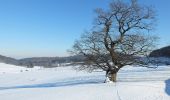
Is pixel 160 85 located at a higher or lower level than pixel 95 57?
lower

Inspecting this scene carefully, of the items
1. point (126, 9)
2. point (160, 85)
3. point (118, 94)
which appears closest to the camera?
point (118, 94)

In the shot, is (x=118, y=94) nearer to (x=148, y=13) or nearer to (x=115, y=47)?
(x=115, y=47)

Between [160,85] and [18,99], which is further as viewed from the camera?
[160,85]

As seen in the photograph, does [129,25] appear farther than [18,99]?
Yes

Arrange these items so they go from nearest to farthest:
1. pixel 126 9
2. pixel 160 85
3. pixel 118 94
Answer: pixel 118 94 → pixel 160 85 → pixel 126 9

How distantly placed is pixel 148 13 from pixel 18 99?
504 inches

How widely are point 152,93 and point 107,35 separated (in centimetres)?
699

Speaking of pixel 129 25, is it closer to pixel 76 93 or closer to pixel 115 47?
pixel 115 47

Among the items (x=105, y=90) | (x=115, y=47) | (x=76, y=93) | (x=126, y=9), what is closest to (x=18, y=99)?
(x=76, y=93)

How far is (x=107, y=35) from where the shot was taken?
26.6m

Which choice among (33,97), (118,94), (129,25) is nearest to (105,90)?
(118,94)

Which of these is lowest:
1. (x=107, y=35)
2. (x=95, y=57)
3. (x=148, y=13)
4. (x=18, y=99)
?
(x=18, y=99)

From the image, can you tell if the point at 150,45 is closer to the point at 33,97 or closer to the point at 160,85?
the point at 160,85

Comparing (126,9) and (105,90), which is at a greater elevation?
(126,9)
